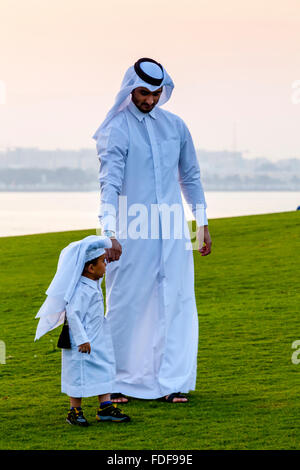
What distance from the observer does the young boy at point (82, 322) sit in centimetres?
516

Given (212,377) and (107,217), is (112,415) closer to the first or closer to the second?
(107,217)

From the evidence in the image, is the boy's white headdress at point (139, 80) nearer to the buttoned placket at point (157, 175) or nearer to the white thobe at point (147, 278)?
the white thobe at point (147, 278)

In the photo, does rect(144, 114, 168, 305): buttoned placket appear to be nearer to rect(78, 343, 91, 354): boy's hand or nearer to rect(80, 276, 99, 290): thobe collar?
rect(80, 276, 99, 290): thobe collar

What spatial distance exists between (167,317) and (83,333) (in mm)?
911

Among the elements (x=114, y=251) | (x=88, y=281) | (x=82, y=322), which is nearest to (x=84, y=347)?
(x=82, y=322)

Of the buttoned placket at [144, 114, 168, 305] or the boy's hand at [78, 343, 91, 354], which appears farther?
the buttoned placket at [144, 114, 168, 305]

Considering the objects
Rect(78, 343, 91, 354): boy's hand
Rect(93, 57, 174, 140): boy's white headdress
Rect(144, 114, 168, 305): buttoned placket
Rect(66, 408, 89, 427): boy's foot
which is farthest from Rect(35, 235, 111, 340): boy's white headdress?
Rect(93, 57, 174, 140): boy's white headdress

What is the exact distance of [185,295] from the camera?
5.98 metres

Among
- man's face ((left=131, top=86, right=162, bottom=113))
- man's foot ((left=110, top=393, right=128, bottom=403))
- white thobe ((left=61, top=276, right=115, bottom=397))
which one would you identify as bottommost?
man's foot ((left=110, top=393, right=128, bottom=403))

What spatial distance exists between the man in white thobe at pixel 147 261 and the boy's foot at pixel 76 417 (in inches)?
28.4

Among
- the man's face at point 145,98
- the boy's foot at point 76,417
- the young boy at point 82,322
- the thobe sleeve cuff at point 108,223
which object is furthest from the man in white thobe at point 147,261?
the boy's foot at point 76,417

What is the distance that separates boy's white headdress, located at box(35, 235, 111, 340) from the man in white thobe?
2.13 ft

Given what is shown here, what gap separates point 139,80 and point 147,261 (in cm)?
123

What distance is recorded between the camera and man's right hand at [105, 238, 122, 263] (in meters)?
5.39
